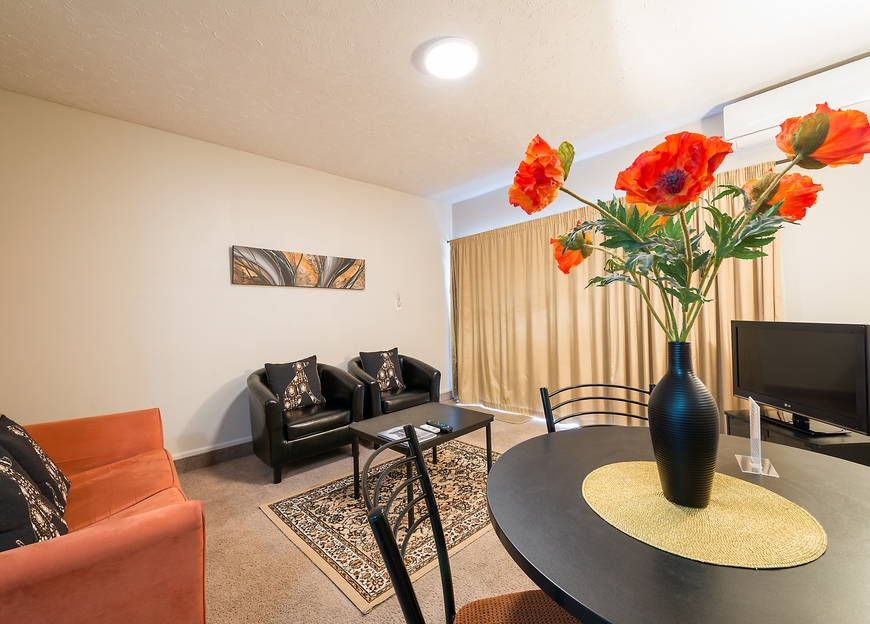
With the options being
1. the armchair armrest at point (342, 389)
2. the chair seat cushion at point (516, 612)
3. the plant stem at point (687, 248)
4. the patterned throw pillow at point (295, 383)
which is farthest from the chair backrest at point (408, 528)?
the patterned throw pillow at point (295, 383)

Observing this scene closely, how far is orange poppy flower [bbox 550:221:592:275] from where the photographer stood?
37.2 inches

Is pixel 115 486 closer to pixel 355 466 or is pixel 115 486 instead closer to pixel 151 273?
pixel 355 466

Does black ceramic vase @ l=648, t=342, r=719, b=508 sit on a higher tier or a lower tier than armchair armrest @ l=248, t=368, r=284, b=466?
higher

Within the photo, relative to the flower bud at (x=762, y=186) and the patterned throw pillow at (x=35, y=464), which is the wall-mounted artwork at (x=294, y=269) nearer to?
the patterned throw pillow at (x=35, y=464)

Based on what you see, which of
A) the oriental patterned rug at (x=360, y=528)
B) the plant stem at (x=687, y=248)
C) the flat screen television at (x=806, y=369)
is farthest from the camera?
the flat screen television at (x=806, y=369)

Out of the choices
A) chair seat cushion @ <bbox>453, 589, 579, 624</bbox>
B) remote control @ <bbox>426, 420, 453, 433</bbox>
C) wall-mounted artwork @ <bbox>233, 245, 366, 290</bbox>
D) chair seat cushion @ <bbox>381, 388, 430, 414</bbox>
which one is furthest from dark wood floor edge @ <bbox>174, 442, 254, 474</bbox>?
chair seat cushion @ <bbox>453, 589, 579, 624</bbox>

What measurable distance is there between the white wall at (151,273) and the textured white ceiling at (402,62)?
11.8 inches

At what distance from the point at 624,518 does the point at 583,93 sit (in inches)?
112

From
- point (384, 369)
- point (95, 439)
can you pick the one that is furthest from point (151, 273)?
point (384, 369)

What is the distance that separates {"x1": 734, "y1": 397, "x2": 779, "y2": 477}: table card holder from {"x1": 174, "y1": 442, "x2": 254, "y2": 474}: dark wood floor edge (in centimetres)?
352

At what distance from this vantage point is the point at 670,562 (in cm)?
70

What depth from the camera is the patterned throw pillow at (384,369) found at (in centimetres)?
394

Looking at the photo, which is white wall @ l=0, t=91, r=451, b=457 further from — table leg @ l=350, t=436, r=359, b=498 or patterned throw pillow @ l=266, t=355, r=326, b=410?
table leg @ l=350, t=436, r=359, b=498

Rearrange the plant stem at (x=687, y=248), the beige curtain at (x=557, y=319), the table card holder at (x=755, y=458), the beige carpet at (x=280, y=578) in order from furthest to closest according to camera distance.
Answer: the beige curtain at (x=557, y=319) → the beige carpet at (x=280, y=578) → the table card holder at (x=755, y=458) → the plant stem at (x=687, y=248)
